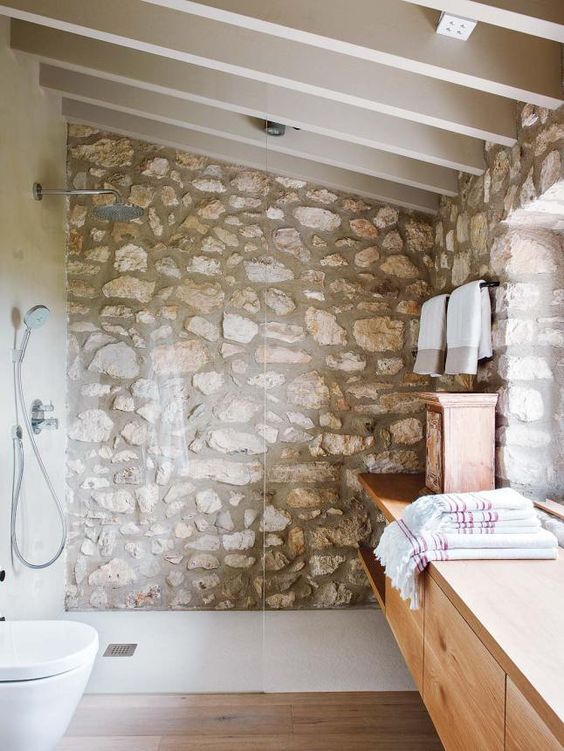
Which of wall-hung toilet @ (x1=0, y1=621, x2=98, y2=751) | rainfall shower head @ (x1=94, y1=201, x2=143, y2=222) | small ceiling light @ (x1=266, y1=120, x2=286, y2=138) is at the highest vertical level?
small ceiling light @ (x1=266, y1=120, x2=286, y2=138)

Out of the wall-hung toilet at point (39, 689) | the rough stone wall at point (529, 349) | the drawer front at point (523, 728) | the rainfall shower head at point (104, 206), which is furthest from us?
the rainfall shower head at point (104, 206)

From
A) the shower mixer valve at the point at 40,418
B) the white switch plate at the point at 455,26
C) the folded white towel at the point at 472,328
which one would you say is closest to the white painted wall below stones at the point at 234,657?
the shower mixer valve at the point at 40,418

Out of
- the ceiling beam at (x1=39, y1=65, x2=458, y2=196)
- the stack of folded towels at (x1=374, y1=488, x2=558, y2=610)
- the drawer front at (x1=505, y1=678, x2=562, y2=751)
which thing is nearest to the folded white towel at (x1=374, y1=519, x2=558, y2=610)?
the stack of folded towels at (x1=374, y1=488, x2=558, y2=610)

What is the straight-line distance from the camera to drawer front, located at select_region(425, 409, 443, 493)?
210 cm

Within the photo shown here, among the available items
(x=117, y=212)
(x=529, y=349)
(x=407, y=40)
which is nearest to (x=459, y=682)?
(x=529, y=349)

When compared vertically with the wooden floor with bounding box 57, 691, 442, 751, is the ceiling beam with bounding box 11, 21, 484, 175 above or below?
above

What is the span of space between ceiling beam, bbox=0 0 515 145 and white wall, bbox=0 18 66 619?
1.90 ft

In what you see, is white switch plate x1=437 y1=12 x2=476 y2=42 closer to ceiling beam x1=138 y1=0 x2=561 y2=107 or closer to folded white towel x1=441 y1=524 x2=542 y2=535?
ceiling beam x1=138 y1=0 x2=561 y2=107

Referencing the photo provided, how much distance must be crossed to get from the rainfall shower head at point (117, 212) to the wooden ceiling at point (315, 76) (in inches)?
12.8

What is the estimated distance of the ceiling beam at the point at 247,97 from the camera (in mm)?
2217

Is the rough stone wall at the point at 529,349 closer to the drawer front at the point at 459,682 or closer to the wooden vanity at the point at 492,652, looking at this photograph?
the wooden vanity at the point at 492,652

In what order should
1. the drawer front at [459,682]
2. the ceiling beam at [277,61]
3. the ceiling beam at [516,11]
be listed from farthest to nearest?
the ceiling beam at [277,61] → the ceiling beam at [516,11] → the drawer front at [459,682]

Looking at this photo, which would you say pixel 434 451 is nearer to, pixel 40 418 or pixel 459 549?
pixel 459 549

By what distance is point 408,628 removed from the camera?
6.07 ft
